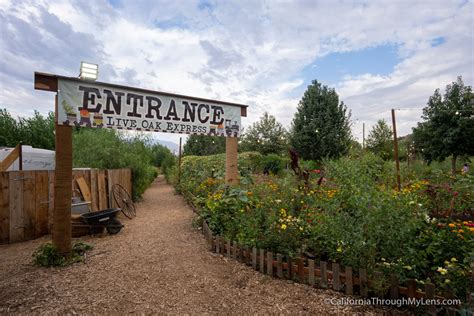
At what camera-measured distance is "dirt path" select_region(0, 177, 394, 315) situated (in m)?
2.27

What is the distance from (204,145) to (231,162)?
19252 mm

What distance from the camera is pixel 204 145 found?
938 inches

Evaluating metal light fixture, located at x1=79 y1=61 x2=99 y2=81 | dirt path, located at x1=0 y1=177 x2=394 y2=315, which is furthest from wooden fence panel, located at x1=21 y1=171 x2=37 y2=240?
metal light fixture, located at x1=79 y1=61 x2=99 y2=81

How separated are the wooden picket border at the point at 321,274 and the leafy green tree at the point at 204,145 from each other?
1971 centimetres

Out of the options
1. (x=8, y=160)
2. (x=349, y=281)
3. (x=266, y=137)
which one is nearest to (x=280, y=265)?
(x=349, y=281)

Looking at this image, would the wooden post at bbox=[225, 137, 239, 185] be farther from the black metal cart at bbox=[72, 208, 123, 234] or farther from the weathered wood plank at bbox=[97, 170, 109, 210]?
the weathered wood plank at bbox=[97, 170, 109, 210]

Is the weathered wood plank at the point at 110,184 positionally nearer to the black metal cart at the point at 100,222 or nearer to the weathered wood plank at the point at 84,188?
the weathered wood plank at the point at 84,188

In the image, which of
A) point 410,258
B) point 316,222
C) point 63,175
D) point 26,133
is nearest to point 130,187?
point 63,175

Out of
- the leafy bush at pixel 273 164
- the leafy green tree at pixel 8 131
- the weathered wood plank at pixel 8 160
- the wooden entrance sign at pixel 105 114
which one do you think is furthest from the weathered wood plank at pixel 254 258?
the leafy green tree at pixel 8 131

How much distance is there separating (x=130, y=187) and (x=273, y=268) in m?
6.79

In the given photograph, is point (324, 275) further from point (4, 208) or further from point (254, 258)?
point (4, 208)

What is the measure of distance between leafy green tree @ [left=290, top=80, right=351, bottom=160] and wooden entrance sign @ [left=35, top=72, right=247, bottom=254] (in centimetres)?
1254

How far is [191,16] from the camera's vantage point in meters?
5.25

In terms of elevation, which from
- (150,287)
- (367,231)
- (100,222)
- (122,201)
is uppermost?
(367,231)
